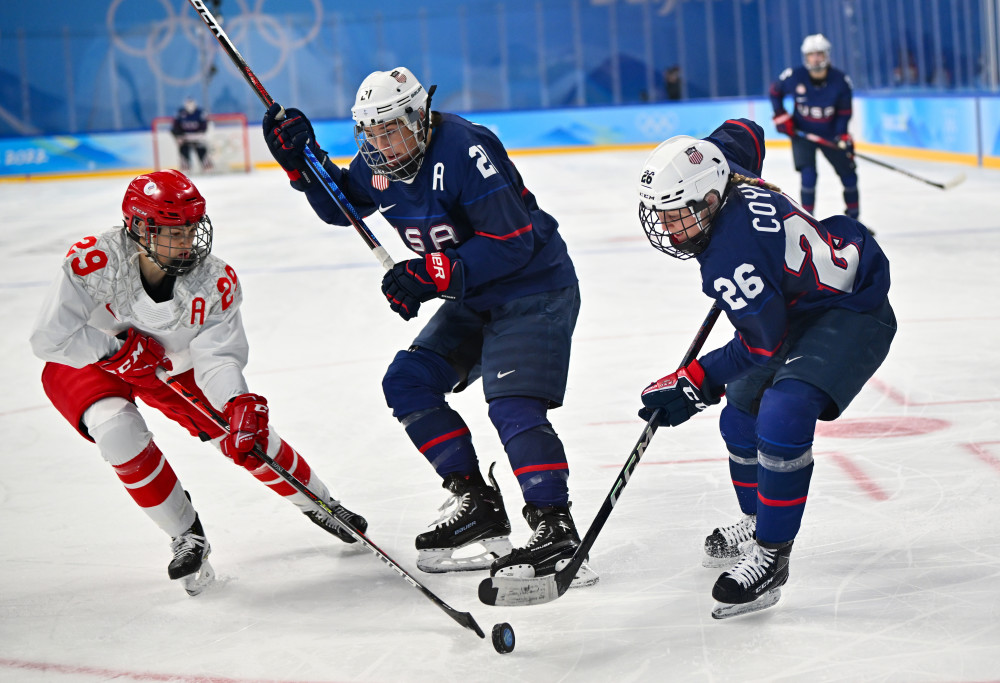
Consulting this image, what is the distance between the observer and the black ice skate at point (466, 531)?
2.74m

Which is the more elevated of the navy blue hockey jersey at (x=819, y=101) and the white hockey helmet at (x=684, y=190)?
the white hockey helmet at (x=684, y=190)

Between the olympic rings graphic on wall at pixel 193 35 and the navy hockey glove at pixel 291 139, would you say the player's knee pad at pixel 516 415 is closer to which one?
the navy hockey glove at pixel 291 139

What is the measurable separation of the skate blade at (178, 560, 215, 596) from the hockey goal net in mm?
15389

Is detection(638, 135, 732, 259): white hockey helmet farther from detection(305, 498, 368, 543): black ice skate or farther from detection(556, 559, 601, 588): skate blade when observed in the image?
detection(305, 498, 368, 543): black ice skate

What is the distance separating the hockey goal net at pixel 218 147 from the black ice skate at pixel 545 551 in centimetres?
1569

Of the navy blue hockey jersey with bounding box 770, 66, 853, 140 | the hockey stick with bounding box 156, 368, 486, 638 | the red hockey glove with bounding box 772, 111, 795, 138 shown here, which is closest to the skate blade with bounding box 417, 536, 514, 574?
the hockey stick with bounding box 156, 368, 486, 638

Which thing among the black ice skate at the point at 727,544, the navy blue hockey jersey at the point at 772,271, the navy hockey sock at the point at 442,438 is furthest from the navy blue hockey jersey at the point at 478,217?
the black ice skate at the point at 727,544

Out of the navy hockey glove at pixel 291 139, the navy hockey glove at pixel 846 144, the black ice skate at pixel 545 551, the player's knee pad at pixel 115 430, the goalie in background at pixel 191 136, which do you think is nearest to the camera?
the black ice skate at pixel 545 551

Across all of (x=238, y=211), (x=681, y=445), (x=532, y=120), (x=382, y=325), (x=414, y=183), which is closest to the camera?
(x=414, y=183)

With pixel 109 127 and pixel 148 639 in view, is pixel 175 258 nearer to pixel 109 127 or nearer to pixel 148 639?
pixel 148 639

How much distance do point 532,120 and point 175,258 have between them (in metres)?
16.2

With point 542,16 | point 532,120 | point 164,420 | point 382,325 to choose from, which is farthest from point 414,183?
point 542,16

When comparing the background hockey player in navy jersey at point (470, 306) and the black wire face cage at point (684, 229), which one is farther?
the background hockey player in navy jersey at point (470, 306)

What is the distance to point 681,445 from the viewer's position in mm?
3576
